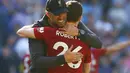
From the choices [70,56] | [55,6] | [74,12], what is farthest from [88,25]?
[70,56]

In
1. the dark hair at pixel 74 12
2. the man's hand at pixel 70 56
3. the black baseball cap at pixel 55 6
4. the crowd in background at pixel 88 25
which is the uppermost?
the black baseball cap at pixel 55 6

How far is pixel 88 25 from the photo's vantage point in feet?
44.1

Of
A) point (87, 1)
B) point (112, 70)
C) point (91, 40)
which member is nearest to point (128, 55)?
point (112, 70)

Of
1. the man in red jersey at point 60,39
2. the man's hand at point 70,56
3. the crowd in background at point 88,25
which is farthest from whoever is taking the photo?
the crowd in background at point 88,25

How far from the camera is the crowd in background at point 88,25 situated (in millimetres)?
12399

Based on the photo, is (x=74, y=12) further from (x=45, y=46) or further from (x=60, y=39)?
A: (x=45, y=46)

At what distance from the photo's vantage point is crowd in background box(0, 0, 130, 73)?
12399mm

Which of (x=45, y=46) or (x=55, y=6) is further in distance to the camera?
(x=45, y=46)

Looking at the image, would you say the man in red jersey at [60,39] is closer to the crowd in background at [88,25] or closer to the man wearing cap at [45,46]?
the man wearing cap at [45,46]

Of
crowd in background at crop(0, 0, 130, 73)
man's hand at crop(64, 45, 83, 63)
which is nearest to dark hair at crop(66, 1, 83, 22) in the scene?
man's hand at crop(64, 45, 83, 63)

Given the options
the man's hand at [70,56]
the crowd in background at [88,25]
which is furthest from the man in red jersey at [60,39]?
the crowd in background at [88,25]

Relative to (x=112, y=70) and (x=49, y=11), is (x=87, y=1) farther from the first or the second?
(x=49, y=11)

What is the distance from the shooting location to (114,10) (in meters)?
15.1

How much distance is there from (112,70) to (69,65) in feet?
18.4
